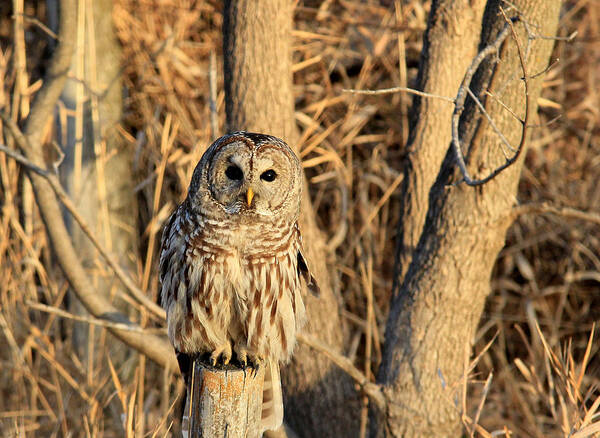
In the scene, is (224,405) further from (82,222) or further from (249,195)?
(82,222)

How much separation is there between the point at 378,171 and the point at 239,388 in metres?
3.13

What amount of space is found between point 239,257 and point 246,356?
0.47m

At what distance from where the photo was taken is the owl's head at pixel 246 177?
7.70 feet

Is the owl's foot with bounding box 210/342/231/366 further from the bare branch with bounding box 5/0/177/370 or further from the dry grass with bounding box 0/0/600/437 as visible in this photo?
the dry grass with bounding box 0/0/600/437

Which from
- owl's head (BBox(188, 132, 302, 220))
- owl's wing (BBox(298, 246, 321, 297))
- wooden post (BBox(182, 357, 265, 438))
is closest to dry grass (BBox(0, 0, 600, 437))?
owl's wing (BBox(298, 246, 321, 297))

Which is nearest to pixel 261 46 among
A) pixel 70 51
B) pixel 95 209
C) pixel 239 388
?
pixel 70 51

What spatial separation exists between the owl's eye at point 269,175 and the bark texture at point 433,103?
90cm

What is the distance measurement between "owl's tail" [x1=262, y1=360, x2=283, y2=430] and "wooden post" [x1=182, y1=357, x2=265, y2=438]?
409 millimetres

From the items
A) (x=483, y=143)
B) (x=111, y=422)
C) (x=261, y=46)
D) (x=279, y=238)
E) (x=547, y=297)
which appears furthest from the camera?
(x=547, y=297)

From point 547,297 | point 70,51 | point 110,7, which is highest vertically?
point 110,7

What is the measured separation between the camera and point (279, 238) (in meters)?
2.47

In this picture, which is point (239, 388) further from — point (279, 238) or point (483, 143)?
point (483, 143)

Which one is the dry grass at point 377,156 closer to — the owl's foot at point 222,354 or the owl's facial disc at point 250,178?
the owl's foot at point 222,354

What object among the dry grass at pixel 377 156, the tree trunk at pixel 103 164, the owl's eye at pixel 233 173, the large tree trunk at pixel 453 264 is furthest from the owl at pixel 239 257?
the dry grass at pixel 377 156
